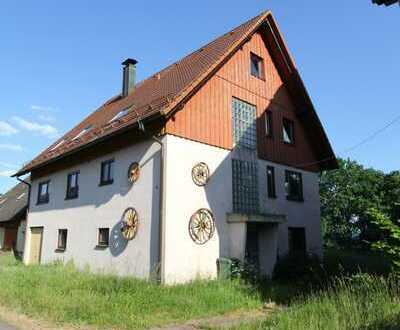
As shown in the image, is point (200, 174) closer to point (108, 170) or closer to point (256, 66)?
point (108, 170)

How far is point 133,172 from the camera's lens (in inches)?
538

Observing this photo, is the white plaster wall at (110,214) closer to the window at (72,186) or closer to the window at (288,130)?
the window at (72,186)

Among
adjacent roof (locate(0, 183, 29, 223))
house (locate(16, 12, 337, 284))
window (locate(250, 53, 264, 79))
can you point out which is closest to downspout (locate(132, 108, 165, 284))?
house (locate(16, 12, 337, 284))

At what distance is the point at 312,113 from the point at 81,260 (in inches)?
489

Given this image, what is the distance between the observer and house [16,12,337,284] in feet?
41.5

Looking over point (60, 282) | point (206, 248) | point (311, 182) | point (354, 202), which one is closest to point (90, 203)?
point (60, 282)

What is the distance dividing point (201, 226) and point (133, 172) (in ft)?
9.96

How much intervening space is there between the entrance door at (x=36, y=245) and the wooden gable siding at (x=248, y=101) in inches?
416

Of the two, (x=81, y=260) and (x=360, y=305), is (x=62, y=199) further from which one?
(x=360, y=305)

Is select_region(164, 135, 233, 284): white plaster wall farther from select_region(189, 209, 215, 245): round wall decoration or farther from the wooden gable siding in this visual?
the wooden gable siding

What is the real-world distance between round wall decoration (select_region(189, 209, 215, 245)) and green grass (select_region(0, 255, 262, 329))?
1.48 m

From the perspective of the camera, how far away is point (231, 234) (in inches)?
545

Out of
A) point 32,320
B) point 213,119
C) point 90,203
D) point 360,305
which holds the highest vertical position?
point 213,119

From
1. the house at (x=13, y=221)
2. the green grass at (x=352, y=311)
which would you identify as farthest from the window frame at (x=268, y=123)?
the house at (x=13, y=221)
